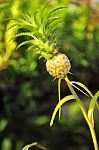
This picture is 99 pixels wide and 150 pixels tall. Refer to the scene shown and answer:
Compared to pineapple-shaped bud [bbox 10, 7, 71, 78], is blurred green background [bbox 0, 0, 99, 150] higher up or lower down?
higher up

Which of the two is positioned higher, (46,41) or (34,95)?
(34,95)

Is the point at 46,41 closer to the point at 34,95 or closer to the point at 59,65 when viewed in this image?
the point at 59,65

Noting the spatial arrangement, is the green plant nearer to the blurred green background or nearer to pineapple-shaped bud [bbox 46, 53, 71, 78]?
pineapple-shaped bud [bbox 46, 53, 71, 78]

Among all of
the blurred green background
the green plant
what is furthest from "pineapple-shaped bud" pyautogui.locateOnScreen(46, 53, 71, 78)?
the blurred green background

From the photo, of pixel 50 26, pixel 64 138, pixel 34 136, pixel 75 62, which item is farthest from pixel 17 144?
pixel 50 26

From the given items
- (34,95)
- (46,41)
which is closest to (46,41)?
(46,41)

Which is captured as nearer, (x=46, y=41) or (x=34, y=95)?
(x=46, y=41)
